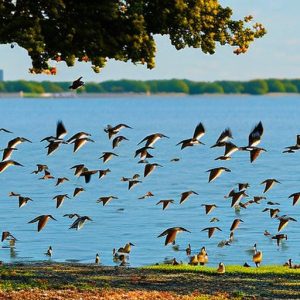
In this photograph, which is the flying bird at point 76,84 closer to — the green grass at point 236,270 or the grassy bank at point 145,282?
the grassy bank at point 145,282

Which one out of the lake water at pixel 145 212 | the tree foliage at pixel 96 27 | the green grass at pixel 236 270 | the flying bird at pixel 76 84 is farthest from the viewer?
the lake water at pixel 145 212

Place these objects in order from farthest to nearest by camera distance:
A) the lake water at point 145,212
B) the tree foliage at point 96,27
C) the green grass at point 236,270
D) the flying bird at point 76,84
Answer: the lake water at point 145,212
the green grass at point 236,270
the flying bird at point 76,84
the tree foliage at point 96,27

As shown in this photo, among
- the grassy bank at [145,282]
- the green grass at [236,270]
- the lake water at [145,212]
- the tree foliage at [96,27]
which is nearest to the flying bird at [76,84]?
the tree foliage at [96,27]

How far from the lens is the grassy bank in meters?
27.8

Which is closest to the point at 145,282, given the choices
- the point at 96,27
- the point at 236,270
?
the point at 236,270

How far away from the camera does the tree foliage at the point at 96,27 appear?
27.1 m

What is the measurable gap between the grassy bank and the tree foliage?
579cm

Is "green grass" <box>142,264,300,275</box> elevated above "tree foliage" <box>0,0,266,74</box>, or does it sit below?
below

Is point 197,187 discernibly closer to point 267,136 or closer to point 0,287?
point 0,287

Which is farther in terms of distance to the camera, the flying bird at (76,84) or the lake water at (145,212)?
the lake water at (145,212)

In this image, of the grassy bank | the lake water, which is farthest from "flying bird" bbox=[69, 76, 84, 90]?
the lake water

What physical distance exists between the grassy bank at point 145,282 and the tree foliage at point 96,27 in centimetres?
579

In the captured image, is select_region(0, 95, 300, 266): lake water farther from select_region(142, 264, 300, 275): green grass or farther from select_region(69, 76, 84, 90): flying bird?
select_region(69, 76, 84, 90): flying bird

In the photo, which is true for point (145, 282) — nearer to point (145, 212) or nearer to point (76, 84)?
point (76, 84)
